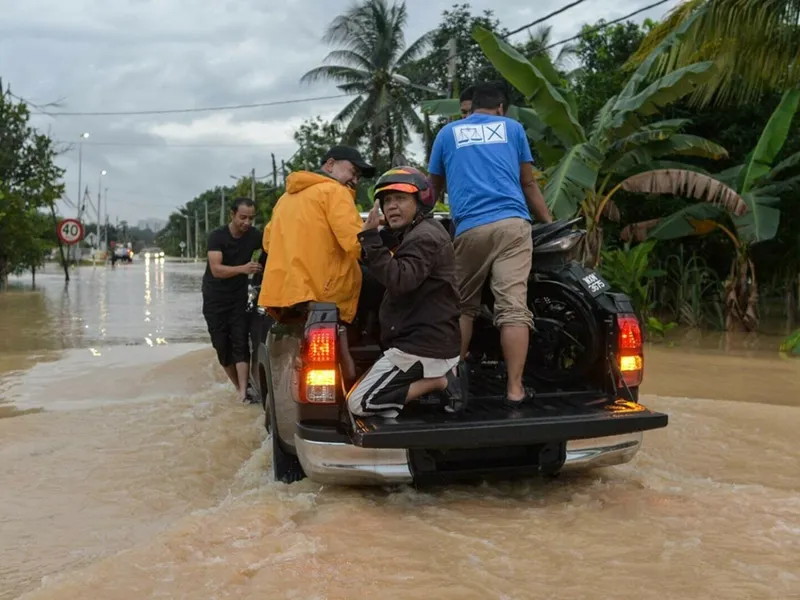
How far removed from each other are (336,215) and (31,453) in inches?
123

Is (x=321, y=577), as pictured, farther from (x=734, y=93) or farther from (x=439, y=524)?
(x=734, y=93)

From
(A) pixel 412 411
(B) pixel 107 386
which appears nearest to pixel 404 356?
(A) pixel 412 411

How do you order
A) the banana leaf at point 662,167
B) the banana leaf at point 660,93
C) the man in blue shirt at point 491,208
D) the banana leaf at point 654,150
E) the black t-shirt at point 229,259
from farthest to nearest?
the banana leaf at point 662,167
the banana leaf at point 654,150
the banana leaf at point 660,93
the black t-shirt at point 229,259
the man in blue shirt at point 491,208

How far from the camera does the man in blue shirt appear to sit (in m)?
4.36

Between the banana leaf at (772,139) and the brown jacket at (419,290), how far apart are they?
368 inches

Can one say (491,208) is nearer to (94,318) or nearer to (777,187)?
(777,187)

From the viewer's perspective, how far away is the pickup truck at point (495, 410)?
3719 mm

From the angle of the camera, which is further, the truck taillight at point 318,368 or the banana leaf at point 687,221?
the banana leaf at point 687,221

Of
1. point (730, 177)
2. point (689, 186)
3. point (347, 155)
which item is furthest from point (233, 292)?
point (730, 177)

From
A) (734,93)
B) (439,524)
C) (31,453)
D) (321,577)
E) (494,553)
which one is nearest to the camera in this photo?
(321,577)

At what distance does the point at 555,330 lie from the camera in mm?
4816

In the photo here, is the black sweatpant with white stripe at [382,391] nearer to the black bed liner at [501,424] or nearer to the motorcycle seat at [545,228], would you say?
the black bed liner at [501,424]

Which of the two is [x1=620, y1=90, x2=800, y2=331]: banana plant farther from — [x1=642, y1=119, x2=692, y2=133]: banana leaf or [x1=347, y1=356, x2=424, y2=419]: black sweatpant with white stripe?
[x1=347, y1=356, x2=424, y2=419]: black sweatpant with white stripe

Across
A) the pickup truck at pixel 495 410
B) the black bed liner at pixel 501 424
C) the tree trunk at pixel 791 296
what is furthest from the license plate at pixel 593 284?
the tree trunk at pixel 791 296
